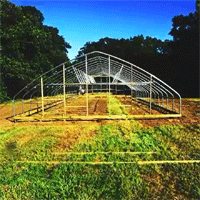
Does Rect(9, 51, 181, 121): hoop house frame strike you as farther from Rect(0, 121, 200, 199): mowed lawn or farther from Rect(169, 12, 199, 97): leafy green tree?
Rect(169, 12, 199, 97): leafy green tree

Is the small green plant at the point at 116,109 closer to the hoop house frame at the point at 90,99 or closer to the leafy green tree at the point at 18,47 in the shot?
the hoop house frame at the point at 90,99

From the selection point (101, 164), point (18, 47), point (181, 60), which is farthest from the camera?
point (181, 60)

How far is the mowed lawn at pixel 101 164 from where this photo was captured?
4.16 metres

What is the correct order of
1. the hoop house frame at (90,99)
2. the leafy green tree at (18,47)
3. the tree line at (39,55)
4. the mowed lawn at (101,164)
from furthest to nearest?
the tree line at (39,55) → the leafy green tree at (18,47) → the hoop house frame at (90,99) → the mowed lawn at (101,164)

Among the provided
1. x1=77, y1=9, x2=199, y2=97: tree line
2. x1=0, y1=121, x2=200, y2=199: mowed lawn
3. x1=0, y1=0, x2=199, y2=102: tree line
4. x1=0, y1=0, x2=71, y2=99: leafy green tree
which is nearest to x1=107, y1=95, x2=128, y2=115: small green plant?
x1=0, y1=121, x2=200, y2=199: mowed lawn

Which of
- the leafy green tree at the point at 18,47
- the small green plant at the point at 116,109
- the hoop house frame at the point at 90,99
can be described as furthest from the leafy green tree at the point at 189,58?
the leafy green tree at the point at 18,47

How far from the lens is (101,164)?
516cm

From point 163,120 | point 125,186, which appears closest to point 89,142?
point 125,186

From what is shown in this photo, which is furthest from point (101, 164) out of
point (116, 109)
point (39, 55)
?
point (39, 55)

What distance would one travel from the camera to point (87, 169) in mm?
4977

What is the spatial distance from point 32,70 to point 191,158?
2051 centimetres

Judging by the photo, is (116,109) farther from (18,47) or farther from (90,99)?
(18,47)

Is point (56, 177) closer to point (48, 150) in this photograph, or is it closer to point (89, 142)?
point (48, 150)

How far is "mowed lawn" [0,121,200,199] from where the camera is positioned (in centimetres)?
416
